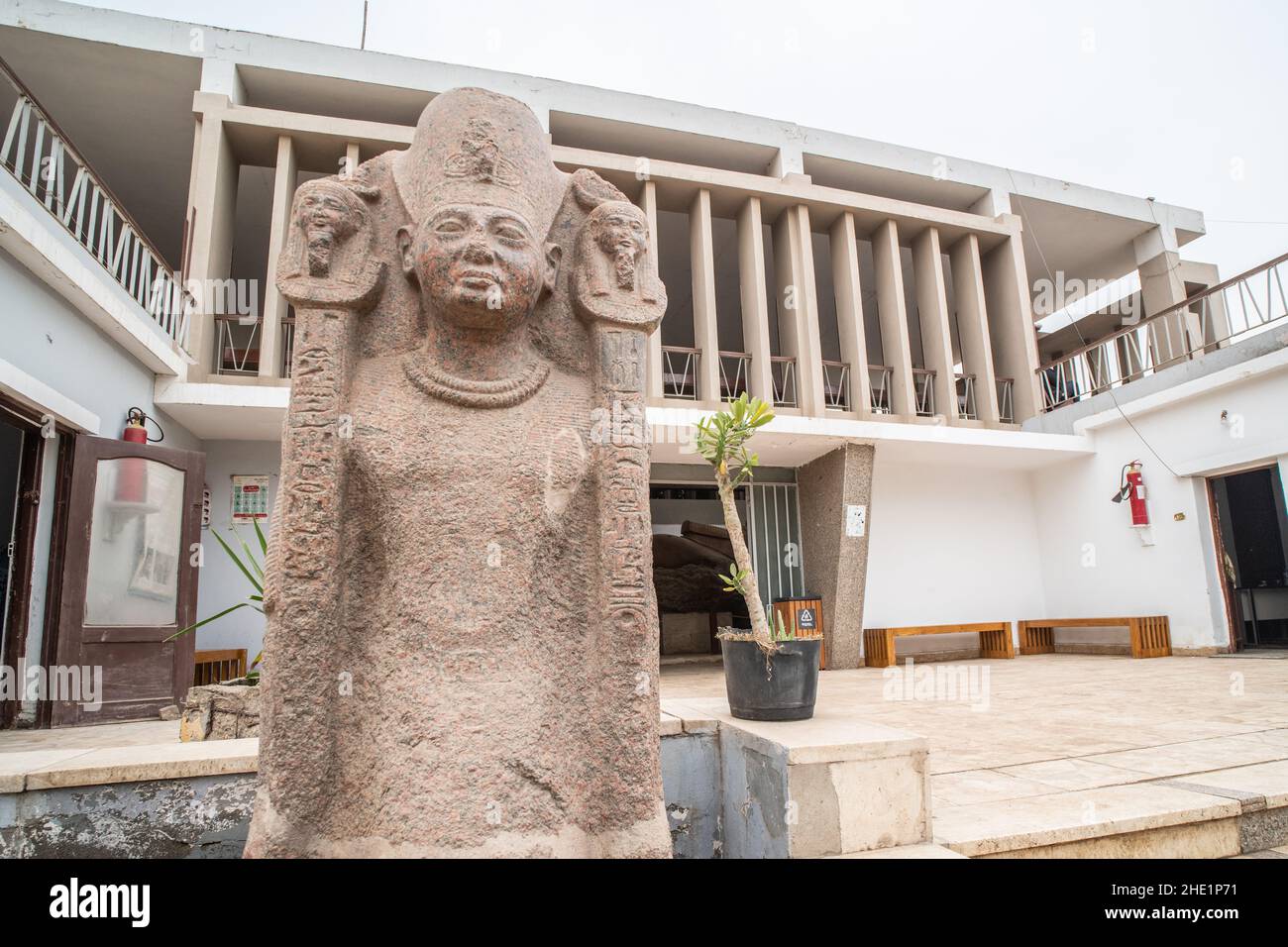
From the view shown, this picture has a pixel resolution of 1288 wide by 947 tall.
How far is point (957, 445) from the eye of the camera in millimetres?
8039

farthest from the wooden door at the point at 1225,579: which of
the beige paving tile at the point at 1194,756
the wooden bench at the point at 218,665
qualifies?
the wooden bench at the point at 218,665

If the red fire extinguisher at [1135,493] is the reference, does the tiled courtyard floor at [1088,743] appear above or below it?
below

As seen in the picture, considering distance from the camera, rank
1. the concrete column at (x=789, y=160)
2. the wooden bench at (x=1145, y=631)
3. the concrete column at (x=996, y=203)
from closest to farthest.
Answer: the wooden bench at (x=1145, y=631), the concrete column at (x=789, y=160), the concrete column at (x=996, y=203)

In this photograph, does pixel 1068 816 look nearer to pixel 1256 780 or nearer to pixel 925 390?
pixel 1256 780

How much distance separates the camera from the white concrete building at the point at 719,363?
4863mm

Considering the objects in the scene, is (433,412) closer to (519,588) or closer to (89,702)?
(519,588)

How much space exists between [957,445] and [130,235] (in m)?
7.76

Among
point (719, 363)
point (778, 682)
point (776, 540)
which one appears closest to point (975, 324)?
point (719, 363)

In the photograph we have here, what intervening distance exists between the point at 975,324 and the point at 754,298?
2853 mm

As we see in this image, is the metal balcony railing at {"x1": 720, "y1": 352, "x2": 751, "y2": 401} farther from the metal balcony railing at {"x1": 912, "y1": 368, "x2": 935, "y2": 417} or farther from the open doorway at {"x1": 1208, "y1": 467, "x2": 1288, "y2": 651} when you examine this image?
the open doorway at {"x1": 1208, "y1": 467, "x2": 1288, "y2": 651}

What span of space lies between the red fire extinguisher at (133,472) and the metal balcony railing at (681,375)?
4282 millimetres

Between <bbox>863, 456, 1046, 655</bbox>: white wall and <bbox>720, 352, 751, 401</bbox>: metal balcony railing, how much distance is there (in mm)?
1781

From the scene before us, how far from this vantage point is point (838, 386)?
1142 cm

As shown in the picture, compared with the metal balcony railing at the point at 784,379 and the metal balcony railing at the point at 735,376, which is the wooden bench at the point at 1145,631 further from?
the metal balcony railing at the point at 735,376
